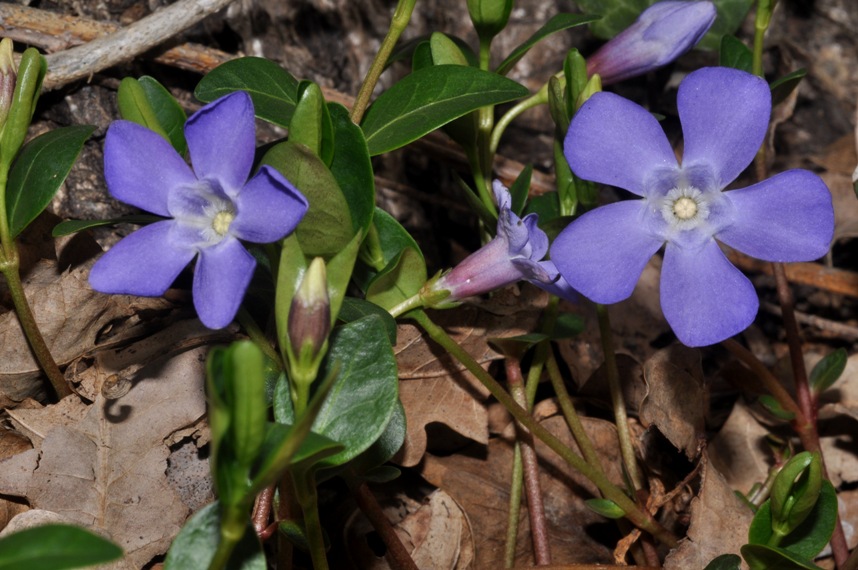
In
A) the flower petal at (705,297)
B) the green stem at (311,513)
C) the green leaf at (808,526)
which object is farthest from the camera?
the green leaf at (808,526)

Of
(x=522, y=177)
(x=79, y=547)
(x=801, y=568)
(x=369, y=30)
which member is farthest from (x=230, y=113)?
(x=369, y=30)

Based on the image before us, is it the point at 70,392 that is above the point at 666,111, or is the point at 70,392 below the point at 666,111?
above

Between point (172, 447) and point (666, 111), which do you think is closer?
point (172, 447)

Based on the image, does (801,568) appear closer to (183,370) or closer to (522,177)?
(522,177)

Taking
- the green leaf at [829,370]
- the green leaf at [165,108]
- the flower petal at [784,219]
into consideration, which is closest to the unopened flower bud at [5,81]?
the green leaf at [165,108]

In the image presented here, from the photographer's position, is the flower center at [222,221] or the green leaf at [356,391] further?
the flower center at [222,221]

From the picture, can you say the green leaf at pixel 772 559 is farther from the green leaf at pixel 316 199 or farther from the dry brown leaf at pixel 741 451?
the green leaf at pixel 316 199

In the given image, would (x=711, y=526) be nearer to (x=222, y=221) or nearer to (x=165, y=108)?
(x=222, y=221)
